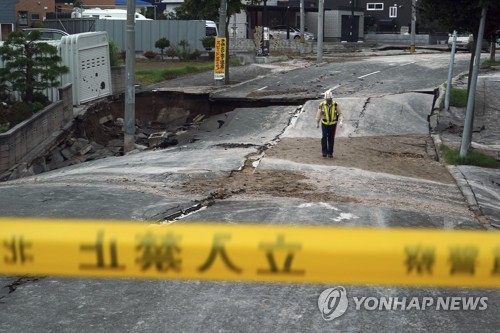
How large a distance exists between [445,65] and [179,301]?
29692 millimetres

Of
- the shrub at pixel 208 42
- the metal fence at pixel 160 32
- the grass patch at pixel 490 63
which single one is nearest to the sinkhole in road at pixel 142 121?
the grass patch at pixel 490 63

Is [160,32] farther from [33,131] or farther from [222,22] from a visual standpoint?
[33,131]

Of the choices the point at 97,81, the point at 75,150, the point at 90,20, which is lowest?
the point at 75,150

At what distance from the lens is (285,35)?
6056 centimetres

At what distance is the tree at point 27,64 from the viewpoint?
20094 millimetres

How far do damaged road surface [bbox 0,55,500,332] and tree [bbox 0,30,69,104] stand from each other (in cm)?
400

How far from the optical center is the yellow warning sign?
28844mm

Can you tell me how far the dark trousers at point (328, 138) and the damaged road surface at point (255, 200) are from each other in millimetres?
344

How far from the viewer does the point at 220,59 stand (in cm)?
2903

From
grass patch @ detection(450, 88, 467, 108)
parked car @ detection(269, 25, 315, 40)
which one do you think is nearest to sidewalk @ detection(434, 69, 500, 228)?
grass patch @ detection(450, 88, 467, 108)

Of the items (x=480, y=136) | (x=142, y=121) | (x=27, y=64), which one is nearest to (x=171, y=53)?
(x=142, y=121)

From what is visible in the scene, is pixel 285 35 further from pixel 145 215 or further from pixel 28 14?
pixel 145 215

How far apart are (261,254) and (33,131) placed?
16.5 metres

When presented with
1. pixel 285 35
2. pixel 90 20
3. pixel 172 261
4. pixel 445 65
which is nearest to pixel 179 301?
pixel 172 261
